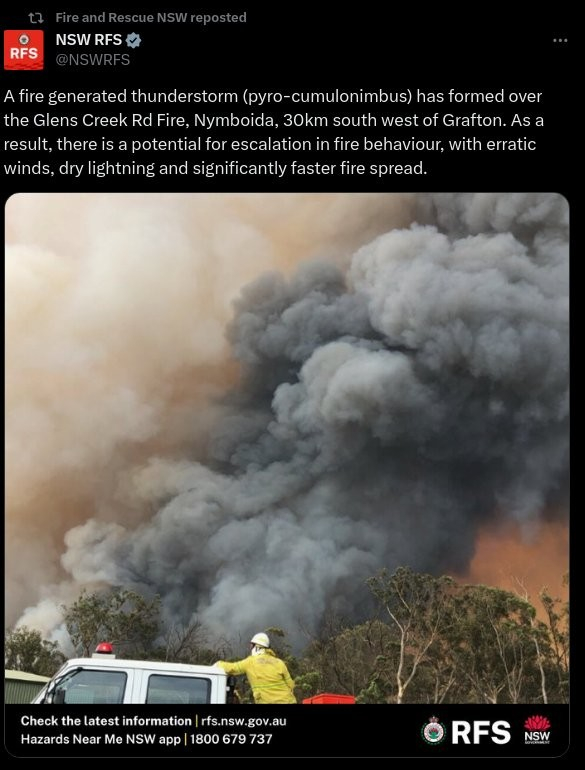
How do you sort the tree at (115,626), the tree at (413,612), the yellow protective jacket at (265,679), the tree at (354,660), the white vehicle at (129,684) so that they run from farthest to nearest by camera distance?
the tree at (115,626)
the tree at (413,612)
the tree at (354,660)
the yellow protective jacket at (265,679)
the white vehicle at (129,684)

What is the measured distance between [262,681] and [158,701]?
1.03 metres

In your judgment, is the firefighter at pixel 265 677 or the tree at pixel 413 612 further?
the tree at pixel 413 612

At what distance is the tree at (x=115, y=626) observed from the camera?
32.8 metres
